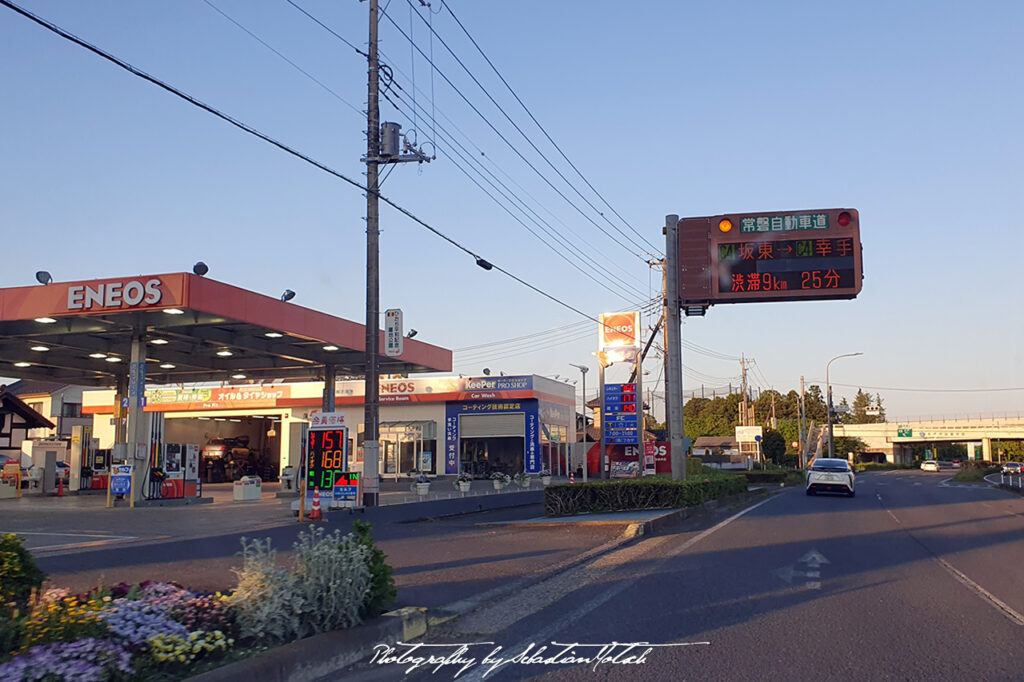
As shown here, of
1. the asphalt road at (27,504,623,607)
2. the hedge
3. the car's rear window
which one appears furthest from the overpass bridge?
the asphalt road at (27,504,623,607)

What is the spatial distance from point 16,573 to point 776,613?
6.94 metres

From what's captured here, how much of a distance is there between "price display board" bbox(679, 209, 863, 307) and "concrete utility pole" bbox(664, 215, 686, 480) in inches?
48.7

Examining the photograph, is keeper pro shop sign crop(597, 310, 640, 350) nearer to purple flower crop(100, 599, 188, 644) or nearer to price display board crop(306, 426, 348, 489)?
price display board crop(306, 426, 348, 489)

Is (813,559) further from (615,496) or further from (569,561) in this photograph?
(615,496)

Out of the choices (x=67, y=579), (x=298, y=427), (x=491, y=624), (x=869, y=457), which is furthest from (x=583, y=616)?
(x=869, y=457)

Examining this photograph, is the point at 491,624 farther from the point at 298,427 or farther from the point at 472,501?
the point at 298,427

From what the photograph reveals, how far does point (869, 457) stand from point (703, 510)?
121317 millimetres

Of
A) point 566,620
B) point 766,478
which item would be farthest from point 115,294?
point 766,478

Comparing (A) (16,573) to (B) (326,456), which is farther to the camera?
(B) (326,456)

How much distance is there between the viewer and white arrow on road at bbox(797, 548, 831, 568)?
12492 mm

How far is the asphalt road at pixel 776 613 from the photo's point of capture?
21.7 ft

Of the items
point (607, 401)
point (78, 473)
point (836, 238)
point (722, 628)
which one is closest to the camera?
point (722, 628)

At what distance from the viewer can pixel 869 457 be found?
133625mm

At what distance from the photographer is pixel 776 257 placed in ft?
76.0
